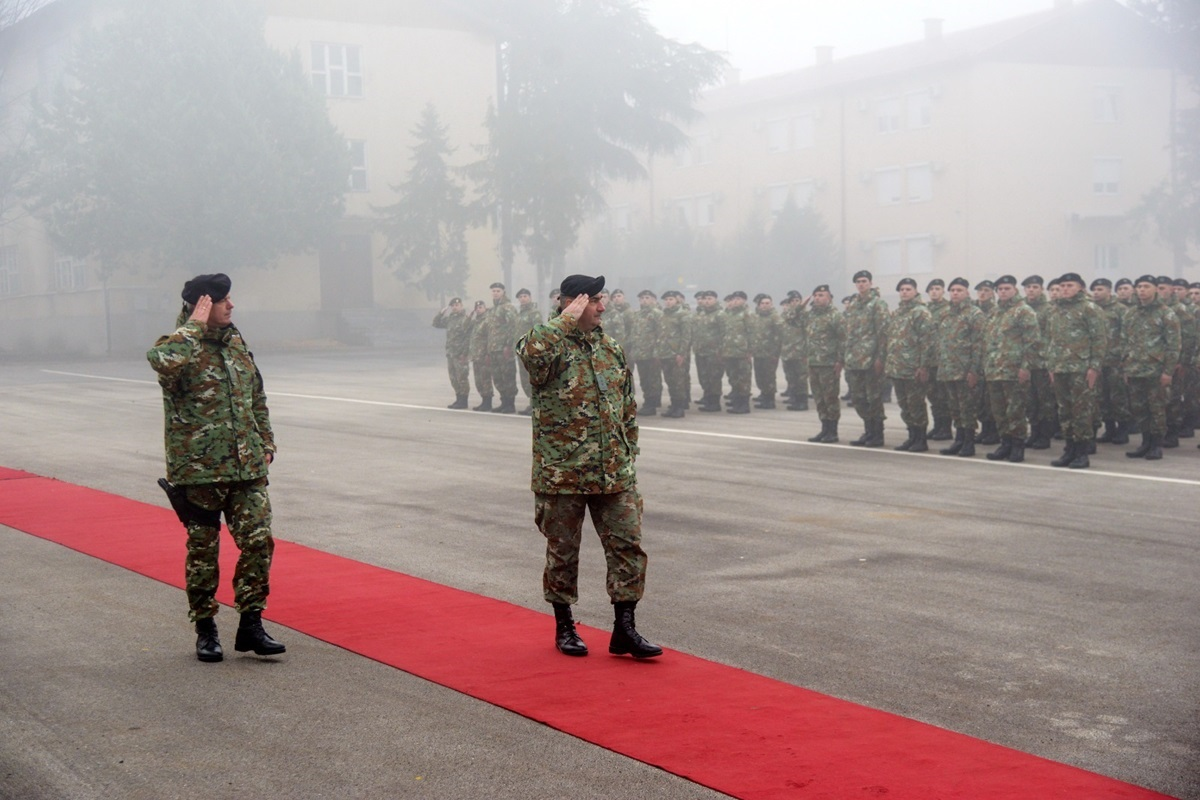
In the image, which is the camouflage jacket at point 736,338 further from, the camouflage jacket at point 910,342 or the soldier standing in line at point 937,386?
the camouflage jacket at point 910,342

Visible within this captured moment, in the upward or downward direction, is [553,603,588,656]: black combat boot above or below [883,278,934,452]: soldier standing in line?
below

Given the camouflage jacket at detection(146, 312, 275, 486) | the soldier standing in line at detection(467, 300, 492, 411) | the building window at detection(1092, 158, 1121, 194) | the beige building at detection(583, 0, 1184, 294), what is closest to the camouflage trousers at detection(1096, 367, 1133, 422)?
the soldier standing in line at detection(467, 300, 492, 411)

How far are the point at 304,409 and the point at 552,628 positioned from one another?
617 inches

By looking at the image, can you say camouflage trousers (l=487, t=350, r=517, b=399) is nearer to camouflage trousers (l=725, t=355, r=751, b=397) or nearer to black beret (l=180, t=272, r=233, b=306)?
camouflage trousers (l=725, t=355, r=751, b=397)

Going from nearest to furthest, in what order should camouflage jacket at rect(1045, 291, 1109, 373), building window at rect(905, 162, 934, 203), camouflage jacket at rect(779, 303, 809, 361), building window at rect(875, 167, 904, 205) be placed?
camouflage jacket at rect(1045, 291, 1109, 373)
camouflage jacket at rect(779, 303, 809, 361)
building window at rect(905, 162, 934, 203)
building window at rect(875, 167, 904, 205)

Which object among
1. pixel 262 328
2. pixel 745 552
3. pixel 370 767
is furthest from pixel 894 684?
pixel 262 328

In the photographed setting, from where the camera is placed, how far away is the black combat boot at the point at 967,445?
15.6 m

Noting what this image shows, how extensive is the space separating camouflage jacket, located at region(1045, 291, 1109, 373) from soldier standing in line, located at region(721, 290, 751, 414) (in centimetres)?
808

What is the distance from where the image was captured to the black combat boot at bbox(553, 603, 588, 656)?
23.0 feet

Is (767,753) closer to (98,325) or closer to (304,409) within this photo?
(304,409)

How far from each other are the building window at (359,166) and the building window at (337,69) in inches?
69.3

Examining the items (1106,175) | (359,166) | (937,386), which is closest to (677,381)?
(937,386)

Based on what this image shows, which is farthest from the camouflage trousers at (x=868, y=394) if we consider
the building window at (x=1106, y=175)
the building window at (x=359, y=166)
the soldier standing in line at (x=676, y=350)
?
the building window at (x=1106, y=175)

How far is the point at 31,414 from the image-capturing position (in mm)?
21672
